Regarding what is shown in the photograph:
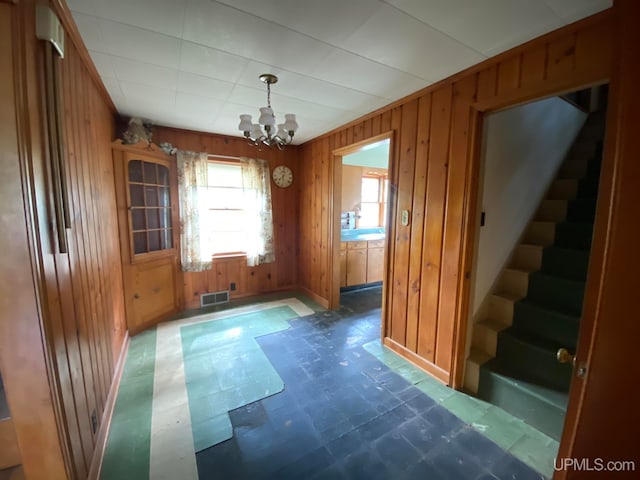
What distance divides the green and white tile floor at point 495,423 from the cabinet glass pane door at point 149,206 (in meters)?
3.03

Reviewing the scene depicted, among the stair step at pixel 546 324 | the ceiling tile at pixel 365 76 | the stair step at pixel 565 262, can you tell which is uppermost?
the ceiling tile at pixel 365 76

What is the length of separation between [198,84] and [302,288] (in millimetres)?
3218

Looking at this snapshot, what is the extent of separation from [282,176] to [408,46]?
2.83 m

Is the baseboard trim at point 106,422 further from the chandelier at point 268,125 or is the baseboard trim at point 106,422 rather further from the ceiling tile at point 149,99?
the ceiling tile at point 149,99

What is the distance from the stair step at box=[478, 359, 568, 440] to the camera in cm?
166

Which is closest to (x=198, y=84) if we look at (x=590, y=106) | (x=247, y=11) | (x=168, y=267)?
(x=247, y=11)

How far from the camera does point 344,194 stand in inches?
199

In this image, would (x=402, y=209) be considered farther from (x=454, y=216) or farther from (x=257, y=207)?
(x=257, y=207)

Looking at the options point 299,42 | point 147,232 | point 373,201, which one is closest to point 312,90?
point 299,42

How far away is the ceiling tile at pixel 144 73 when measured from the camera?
1.84m

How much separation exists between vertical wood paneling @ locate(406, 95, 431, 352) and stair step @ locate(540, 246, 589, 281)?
3.72 ft

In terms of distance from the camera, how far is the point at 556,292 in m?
2.14

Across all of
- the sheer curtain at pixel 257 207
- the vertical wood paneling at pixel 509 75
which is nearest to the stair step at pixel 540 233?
the vertical wood paneling at pixel 509 75

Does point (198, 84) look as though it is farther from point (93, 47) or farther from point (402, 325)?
point (402, 325)
